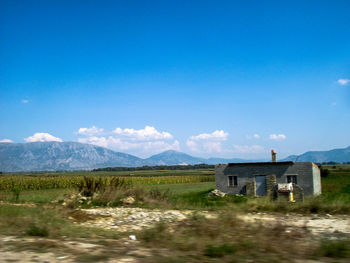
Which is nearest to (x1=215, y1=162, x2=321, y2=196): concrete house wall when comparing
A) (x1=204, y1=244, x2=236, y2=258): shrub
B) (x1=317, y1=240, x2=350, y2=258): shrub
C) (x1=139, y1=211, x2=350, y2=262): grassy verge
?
(x1=139, y1=211, x2=350, y2=262): grassy verge

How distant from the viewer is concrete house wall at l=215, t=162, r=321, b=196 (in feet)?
99.2

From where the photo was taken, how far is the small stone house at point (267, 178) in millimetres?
30259

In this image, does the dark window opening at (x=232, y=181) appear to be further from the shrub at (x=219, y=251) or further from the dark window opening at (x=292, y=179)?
the shrub at (x=219, y=251)

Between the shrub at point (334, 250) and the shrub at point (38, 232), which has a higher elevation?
the shrub at point (38, 232)

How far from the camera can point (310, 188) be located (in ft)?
98.7

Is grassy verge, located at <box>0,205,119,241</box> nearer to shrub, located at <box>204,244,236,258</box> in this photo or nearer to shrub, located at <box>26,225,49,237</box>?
shrub, located at <box>26,225,49,237</box>

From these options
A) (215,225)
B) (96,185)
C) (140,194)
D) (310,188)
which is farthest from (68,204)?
(310,188)

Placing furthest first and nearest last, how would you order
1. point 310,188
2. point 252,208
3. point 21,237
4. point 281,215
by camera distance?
point 310,188 → point 252,208 → point 281,215 → point 21,237

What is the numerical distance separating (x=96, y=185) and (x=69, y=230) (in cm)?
1408

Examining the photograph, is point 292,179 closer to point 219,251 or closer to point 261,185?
point 261,185

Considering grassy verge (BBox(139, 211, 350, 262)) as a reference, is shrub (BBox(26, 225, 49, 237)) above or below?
above

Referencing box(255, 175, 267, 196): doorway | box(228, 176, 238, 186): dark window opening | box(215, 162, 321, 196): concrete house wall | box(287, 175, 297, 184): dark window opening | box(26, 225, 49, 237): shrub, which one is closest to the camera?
box(26, 225, 49, 237): shrub

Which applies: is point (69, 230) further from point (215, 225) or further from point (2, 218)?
point (215, 225)

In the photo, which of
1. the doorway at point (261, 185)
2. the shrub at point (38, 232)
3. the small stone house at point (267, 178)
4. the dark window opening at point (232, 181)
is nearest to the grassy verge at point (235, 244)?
the shrub at point (38, 232)
